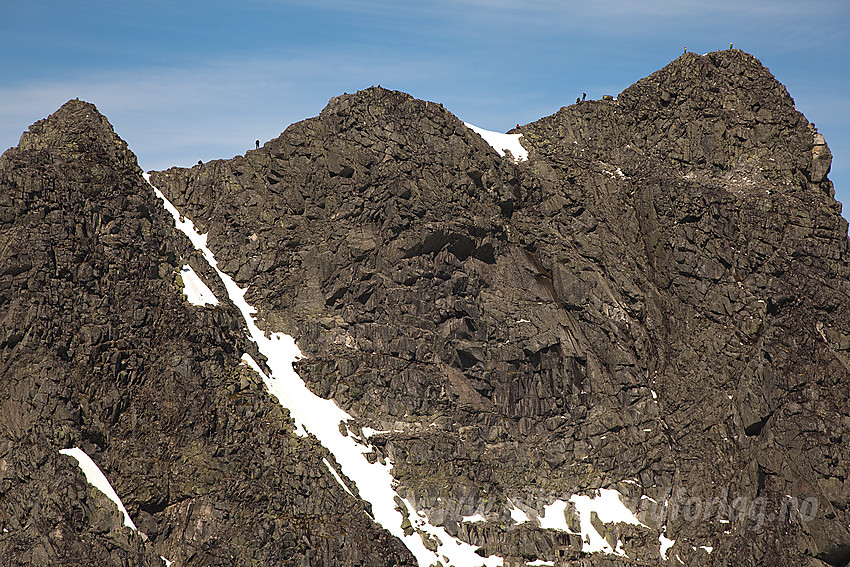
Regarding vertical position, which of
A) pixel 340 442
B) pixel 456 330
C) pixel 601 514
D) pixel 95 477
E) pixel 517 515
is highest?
pixel 456 330

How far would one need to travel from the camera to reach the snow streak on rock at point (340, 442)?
10412 centimetres

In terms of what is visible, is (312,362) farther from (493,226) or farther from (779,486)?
(779,486)

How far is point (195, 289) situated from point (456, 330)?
73.3 ft

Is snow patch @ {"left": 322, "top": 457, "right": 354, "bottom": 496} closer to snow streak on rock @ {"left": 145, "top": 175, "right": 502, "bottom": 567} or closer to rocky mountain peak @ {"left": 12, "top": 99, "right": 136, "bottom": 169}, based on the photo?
snow streak on rock @ {"left": 145, "top": 175, "right": 502, "bottom": 567}

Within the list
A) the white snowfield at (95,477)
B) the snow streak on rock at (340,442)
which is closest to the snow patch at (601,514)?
the snow streak on rock at (340,442)

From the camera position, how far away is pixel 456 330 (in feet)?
381

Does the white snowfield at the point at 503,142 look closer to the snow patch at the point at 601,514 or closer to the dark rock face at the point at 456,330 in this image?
the dark rock face at the point at 456,330

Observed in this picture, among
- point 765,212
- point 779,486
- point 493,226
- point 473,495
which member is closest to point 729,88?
point 765,212

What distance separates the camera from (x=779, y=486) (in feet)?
362

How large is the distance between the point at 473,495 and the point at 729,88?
159 feet

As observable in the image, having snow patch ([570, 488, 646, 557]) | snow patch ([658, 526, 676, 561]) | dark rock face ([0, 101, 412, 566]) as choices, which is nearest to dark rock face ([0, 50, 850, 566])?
dark rock face ([0, 101, 412, 566])

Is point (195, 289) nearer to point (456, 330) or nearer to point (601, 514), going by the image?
point (456, 330)

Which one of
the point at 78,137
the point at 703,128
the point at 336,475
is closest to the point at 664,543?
the point at 336,475

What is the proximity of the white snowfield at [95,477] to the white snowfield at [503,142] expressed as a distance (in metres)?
49.9
